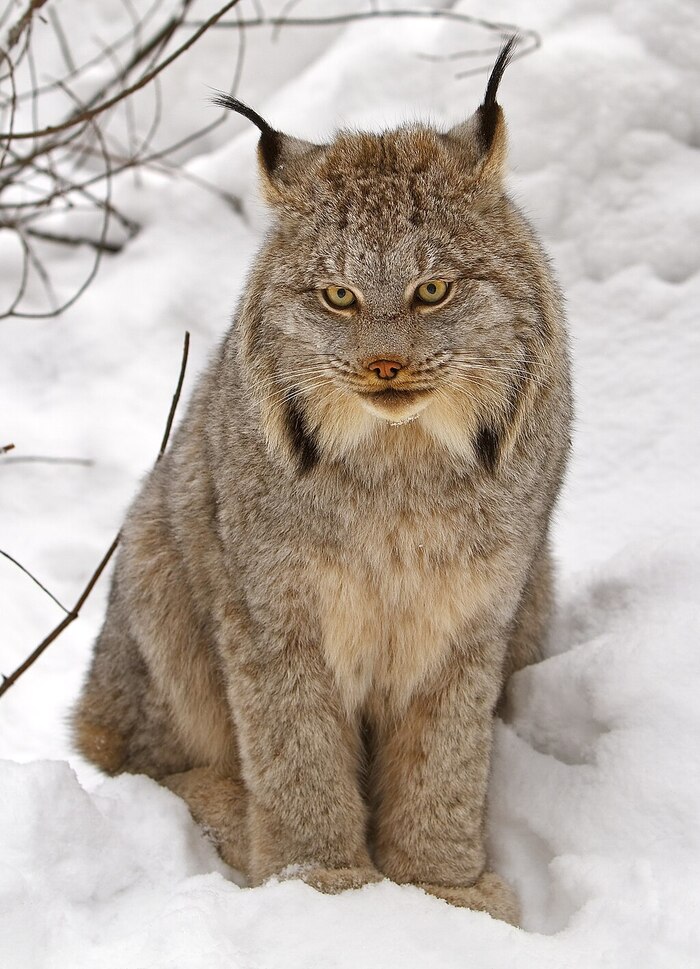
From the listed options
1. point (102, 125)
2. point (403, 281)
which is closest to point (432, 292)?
point (403, 281)

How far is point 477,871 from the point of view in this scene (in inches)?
118

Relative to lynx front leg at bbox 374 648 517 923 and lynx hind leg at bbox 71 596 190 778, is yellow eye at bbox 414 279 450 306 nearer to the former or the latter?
lynx front leg at bbox 374 648 517 923

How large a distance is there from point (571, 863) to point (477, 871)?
322 millimetres

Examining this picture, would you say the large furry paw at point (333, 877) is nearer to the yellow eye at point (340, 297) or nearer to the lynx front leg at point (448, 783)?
the lynx front leg at point (448, 783)

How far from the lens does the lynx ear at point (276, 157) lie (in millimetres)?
2828

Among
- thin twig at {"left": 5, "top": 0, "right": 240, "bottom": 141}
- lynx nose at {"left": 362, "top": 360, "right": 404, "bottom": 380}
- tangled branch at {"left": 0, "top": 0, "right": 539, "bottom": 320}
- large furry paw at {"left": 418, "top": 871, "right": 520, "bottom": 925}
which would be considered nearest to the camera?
lynx nose at {"left": 362, "top": 360, "right": 404, "bottom": 380}

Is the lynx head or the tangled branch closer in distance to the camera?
the lynx head

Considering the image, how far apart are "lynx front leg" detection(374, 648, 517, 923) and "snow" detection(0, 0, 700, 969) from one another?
0.50 feet

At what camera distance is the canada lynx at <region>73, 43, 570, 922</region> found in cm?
259

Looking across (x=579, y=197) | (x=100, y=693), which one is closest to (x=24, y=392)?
(x=100, y=693)

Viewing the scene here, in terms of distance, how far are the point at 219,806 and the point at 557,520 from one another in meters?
1.72

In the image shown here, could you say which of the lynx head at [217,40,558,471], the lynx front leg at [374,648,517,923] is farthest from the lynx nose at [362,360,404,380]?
the lynx front leg at [374,648,517,923]

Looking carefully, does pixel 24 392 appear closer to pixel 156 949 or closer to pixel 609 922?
pixel 156 949

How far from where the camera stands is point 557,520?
14.2ft
